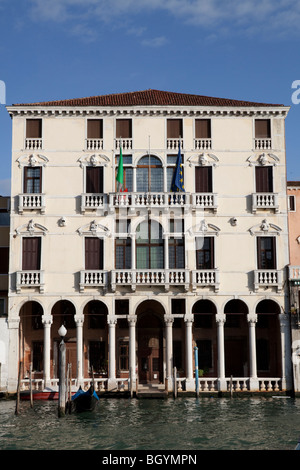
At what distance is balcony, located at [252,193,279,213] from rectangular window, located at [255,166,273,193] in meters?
0.47

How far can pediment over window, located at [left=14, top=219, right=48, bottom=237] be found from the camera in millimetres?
32094

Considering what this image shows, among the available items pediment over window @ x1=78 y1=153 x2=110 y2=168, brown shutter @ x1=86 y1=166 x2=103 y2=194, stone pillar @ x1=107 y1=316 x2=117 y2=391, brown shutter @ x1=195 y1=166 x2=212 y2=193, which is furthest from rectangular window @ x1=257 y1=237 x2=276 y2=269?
pediment over window @ x1=78 y1=153 x2=110 y2=168

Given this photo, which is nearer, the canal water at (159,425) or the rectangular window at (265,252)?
the canal water at (159,425)

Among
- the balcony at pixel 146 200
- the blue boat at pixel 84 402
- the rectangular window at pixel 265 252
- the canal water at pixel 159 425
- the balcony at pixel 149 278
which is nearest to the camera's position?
the canal water at pixel 159 425

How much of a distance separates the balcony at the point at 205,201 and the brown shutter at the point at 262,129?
12.9 ft

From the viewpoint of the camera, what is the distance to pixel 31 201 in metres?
32.3

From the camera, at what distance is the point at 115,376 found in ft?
106

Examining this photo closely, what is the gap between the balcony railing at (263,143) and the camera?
108 ft

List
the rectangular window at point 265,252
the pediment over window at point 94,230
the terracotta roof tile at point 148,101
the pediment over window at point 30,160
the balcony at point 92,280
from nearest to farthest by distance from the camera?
1. the balcony at point 92,280
2. the pediment over window at point 94,230
3. the rectangular window at point 265,252
4. the pediment over window at point 30,160
5. the terracotta roof tile at point 148,101

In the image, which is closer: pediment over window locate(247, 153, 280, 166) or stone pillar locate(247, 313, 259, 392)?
stone pillar locate(247, 313, 259, 392)

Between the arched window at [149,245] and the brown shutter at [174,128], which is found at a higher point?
the brown shutter at [174,128]

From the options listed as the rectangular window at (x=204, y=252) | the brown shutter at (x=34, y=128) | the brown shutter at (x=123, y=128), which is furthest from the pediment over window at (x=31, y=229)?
the rectangular window at (x=204, y=252)

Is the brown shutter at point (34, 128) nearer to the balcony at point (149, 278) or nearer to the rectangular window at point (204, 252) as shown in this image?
the balcony at point (149, 278)

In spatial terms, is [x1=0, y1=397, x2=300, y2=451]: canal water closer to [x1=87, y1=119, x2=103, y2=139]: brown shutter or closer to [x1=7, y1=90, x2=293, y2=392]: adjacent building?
[x1=7, y1=90, x2=293, y2=392]: adjacent building
